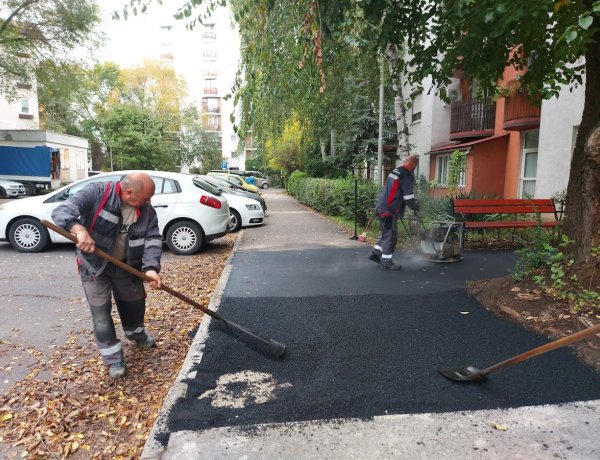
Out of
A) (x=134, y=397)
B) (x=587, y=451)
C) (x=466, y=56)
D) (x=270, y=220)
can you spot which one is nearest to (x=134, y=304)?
(x=134, y=397)

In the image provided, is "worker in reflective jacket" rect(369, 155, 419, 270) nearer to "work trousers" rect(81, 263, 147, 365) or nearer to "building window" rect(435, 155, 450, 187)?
"work trousers" rect(81, 263, 147, 365)

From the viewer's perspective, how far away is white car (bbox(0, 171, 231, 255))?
8328 millimetres

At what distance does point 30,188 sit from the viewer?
2620cm

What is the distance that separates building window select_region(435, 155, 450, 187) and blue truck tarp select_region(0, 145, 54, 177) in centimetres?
2144

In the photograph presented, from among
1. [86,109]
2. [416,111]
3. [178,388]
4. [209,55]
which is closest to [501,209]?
[178,388]

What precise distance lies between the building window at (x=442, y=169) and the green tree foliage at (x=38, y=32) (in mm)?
17545

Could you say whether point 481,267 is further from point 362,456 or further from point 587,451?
point 362,456

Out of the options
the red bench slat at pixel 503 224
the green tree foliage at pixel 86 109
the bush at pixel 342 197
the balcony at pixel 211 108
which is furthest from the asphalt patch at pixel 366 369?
the balcony at pixel 211 108

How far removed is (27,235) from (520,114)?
42.5 feet

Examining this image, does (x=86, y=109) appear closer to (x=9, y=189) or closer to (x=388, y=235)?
(x=9, y=189)

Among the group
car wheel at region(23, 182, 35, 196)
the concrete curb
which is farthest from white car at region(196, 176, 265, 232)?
car wheel at region(23, 182, 35, 196)

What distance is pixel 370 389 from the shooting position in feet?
10.4

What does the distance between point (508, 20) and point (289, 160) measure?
27.9 meters

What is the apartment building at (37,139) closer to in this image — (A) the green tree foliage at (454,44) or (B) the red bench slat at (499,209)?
(A) the green tree foliage at (454,44)
